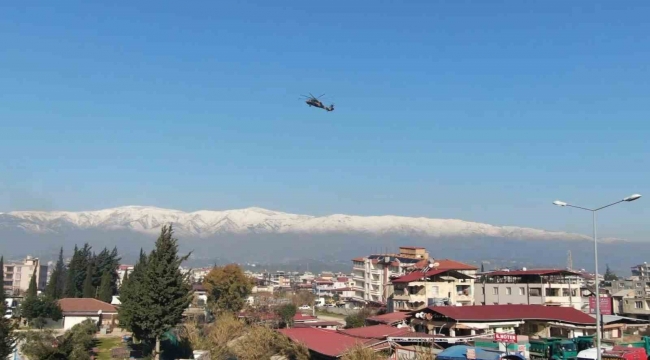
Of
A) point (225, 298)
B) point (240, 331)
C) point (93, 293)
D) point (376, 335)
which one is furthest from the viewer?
point (93, 293)

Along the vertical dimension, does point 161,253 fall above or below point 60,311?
above

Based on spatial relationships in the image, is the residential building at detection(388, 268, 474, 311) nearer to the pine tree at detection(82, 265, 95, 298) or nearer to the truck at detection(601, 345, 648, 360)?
the truck at detection(601, 345, 648, 360)

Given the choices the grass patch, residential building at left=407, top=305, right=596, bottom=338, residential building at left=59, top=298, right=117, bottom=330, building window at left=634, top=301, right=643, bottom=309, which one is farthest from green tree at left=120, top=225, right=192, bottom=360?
building window at left=634, top=301, right=643, bottom=309

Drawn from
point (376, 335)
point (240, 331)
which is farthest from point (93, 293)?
point (376, 335)

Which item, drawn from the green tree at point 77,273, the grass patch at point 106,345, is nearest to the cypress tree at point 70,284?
the green tree at point 77,273

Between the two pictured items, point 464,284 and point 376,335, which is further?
point 464,284

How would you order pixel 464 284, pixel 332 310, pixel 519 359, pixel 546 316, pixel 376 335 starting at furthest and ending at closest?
pixel 332 310
pixel 464 284
pixel 546 316
pixel 376 335
pixel 519 359

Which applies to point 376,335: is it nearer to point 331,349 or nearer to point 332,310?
point 331,349

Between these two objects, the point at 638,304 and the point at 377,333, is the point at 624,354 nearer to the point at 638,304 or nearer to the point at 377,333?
the point at 377,333
